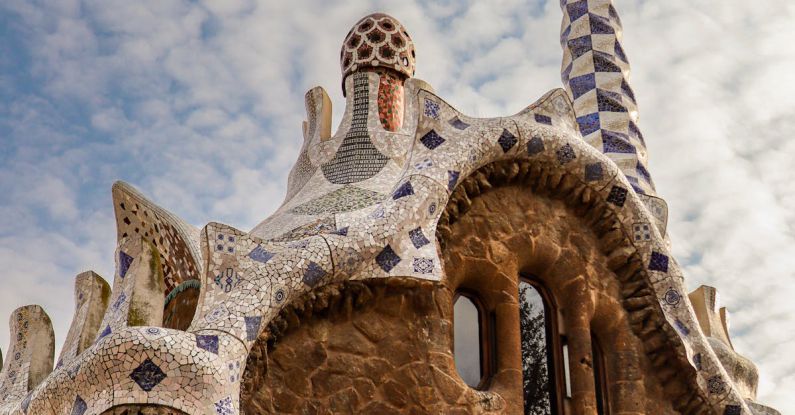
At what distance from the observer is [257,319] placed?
4.27 metres

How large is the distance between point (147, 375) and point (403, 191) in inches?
69.6

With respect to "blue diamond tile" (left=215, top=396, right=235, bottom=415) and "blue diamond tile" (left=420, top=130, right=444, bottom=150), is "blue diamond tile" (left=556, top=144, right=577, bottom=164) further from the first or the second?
"blue diamond tile" (left=215, top=396, right=235, bottom=415)

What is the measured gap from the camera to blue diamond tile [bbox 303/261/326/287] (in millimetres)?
4516

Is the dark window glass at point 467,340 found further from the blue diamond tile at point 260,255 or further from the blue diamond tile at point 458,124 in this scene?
the blue diamond tile at point 260,255

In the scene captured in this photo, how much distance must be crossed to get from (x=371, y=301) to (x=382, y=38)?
3.36 m

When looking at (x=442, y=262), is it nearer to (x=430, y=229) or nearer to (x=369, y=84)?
(x=430, y=229)

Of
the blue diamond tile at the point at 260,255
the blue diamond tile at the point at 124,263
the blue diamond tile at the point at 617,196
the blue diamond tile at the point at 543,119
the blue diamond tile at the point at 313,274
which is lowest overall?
the blue diamond tile at the point at 313,274

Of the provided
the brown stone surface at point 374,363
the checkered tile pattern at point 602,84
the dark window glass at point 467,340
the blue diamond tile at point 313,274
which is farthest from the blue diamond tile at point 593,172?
the checkered tile pattern at point 602,84

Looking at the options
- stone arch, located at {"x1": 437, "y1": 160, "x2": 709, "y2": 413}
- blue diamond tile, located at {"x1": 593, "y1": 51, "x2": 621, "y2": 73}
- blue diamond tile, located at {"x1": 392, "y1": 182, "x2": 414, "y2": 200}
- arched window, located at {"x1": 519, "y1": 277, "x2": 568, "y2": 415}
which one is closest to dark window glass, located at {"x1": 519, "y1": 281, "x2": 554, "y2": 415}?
arched window, located at {"x1": 519, "y1": 277, "x2": 568, "y2": 415}

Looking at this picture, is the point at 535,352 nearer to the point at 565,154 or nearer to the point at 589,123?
the point at 565,154

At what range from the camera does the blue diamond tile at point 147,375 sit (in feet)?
12.4

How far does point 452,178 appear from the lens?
17.1ft

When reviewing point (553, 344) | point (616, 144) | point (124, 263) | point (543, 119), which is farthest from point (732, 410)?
point (124, 263)

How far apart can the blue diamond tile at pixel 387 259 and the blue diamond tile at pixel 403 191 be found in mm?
345
